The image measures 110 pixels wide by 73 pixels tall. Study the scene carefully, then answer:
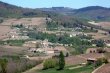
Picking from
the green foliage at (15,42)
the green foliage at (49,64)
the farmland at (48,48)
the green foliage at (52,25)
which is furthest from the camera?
the green foliage at (52,25)

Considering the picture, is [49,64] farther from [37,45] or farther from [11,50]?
[37,45]

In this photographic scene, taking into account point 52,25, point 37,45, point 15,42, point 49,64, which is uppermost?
point 49,64

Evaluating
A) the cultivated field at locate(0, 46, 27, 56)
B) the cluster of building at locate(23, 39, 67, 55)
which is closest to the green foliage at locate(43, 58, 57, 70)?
the cultivated field at locate(0, 46, 27, 56)

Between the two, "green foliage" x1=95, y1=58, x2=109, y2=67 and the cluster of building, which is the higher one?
"green foliage" x1=95, y1=58, x2=109, y2=67

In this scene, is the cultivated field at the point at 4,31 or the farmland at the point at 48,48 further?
the cultivated field at the point at 4,31

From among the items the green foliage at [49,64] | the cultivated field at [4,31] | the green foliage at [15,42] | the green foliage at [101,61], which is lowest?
the green foliage at [15,42]

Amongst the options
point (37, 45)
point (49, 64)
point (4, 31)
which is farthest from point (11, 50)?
point (4, 31)

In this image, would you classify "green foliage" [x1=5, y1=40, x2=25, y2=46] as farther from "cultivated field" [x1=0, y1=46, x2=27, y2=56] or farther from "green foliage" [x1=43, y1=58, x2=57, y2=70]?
"green foliage" [x1=43, y1=58, x2=57, y2=70]

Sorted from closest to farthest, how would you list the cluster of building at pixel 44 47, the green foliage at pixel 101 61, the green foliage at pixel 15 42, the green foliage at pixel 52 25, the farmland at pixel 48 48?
1. the green foliage at pixel 101 61
2. the farmland at pixel 48 48
3. the cluster of building at pixel 44 47
4. the green foliage at pixel 15 42
5. the green foliage at pixel 52 25

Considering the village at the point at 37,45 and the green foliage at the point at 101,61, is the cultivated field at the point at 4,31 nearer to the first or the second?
the village at the point at 37,45

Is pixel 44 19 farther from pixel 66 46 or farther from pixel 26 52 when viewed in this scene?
pixel 26 52

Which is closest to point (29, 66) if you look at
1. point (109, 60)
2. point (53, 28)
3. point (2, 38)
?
point (109, 60)

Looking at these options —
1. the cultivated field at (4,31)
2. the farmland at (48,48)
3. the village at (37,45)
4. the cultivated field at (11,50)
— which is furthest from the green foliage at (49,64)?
the cultivated field at (4,31)
